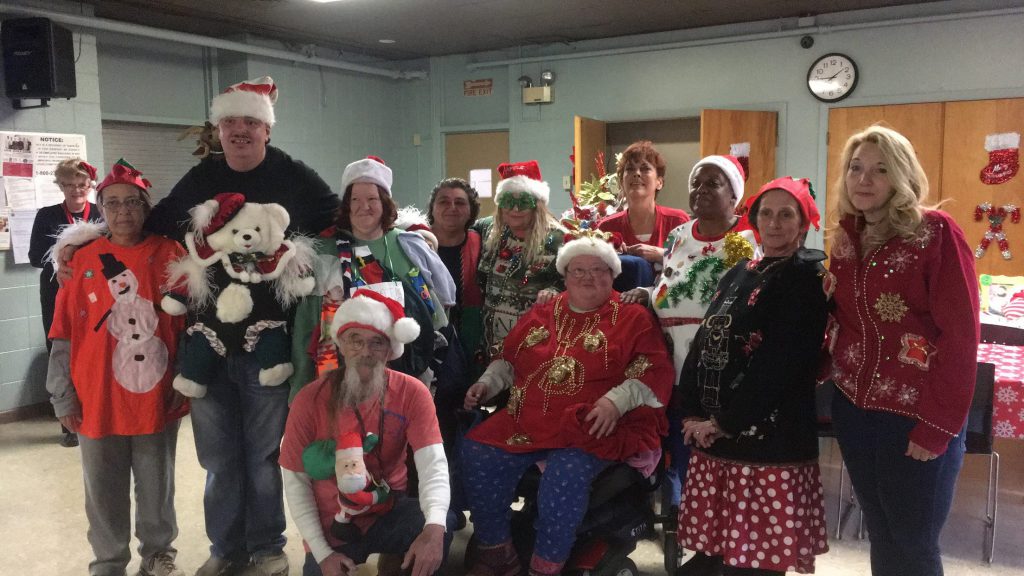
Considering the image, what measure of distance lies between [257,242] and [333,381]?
0.59 meters

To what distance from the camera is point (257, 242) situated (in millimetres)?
2455

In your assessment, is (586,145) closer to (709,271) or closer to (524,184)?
(524,184)

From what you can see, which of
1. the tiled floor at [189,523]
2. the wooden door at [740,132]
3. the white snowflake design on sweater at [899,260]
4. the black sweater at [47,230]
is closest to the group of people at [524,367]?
the white snowflake design on sweater at [899,260]

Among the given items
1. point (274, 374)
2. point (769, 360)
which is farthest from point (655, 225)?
point (274, 374)

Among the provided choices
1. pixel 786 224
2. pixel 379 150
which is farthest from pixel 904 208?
pixel 379 150

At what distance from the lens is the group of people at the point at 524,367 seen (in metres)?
1.91

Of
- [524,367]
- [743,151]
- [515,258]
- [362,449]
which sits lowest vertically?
[362,449]

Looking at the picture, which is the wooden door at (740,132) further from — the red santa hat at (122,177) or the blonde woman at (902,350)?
the red santa hat at (122,177)

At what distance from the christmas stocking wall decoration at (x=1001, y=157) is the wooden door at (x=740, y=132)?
1.46 meters

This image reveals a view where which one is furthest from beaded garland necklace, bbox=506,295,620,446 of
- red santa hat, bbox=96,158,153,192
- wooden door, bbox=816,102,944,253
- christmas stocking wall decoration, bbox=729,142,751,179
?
christmas stocking wall decoration, bbox=729,142,751,179

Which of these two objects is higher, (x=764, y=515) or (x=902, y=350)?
(x=902, y=350)

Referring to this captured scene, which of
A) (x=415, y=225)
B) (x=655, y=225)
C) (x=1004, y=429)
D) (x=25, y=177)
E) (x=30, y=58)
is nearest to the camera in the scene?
(x=415, y=225)

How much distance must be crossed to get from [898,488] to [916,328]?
0.39 meters

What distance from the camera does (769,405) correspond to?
209cm
